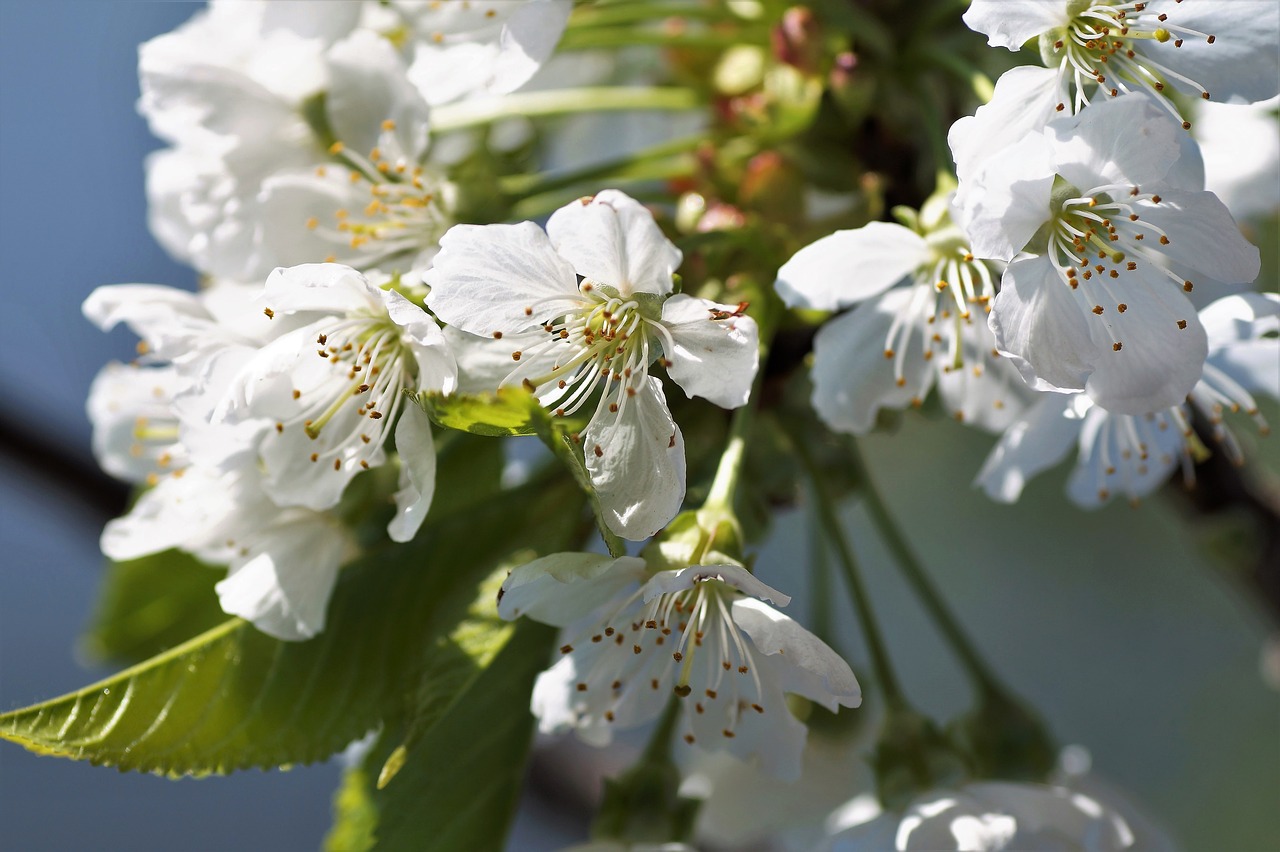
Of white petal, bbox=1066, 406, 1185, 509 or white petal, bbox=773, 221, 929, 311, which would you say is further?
white petal, bbox=1066, 406, 1185, 509

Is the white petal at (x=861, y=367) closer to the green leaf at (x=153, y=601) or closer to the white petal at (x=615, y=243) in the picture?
the white petal at (x=615, y=243)

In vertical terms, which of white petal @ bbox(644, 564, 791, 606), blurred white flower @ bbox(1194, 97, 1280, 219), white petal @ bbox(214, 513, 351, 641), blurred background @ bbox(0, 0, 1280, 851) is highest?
white petal @ bbox(644, 564, 791, 606)

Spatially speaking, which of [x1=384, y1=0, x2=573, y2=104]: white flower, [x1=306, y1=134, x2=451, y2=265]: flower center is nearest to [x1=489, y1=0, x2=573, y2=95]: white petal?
[x1=384, y1=0, x2=573, y2=104]: white flower

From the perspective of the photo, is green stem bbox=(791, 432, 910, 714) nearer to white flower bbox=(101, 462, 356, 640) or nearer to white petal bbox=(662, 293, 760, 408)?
white petal bbox=(662, 293, 760, 408)

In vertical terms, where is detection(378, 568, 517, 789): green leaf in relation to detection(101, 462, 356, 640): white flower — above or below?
below

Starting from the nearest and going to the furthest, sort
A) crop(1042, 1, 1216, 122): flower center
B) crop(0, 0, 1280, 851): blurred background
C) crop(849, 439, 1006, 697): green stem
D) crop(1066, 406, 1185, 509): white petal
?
crop(1042, 1, 1216, 122): flower center
crop(1066, 406, 1185, 509): white petal
crop(849, 439, 1006, 697): green stem
crop(0, 0, 1280, 851): blurred background

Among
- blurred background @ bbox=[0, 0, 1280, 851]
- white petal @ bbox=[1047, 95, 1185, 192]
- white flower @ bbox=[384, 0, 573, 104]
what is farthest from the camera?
blurred background @ bbox=[0, 0, 1280, 851]

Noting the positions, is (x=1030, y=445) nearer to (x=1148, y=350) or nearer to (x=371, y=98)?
(x=1148, y=350)
